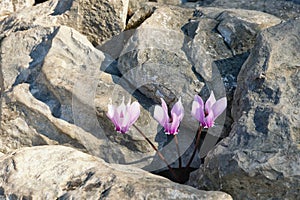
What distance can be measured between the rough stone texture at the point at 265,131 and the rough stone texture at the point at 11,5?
2.45 meters

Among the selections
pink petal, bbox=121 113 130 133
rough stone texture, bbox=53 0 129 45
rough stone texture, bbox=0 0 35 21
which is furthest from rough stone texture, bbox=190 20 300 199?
rough stone texture, bbox=0 0 35 21

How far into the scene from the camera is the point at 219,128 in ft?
11.7

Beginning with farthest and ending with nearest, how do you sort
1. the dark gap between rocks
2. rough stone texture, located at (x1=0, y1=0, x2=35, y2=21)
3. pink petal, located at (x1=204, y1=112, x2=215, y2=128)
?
rough stone texture, located at (x1=0, y1=0, x2=35, y2=21) → the dark gap between rocks → pink petal, located at (x1=204, y1=112, x2=215, y2=128)

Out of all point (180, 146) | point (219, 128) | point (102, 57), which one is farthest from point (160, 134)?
point (102, 57)

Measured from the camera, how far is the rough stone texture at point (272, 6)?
13.7 ft

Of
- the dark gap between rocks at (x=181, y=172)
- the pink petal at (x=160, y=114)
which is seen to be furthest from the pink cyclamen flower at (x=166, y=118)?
the dark gap between rocks at (x=181, y=172)

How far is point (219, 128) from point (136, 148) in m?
0.56

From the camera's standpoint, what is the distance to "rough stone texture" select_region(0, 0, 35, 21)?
4949 millimetres

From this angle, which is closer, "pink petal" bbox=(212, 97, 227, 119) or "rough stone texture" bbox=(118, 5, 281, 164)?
"pink petal" bbox=(212, 97, 227, 119)

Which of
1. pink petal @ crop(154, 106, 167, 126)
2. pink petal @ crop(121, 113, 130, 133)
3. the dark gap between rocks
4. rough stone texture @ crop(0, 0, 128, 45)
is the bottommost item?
the dark gap between rocks

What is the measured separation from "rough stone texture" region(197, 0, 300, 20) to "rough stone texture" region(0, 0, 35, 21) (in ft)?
5.64

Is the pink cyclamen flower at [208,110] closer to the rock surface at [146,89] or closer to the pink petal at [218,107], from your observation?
the pink petal at [218,107]

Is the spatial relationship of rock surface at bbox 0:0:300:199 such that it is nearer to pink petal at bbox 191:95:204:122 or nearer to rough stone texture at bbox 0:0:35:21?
pink petal at bbox 191:95:204:122

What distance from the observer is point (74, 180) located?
2762 mm
